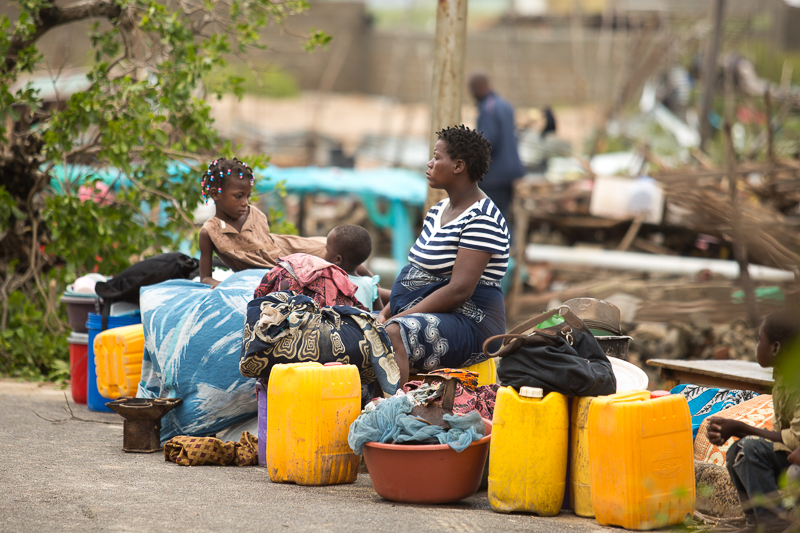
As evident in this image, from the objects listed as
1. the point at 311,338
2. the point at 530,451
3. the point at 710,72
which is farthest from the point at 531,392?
the point at 710,72

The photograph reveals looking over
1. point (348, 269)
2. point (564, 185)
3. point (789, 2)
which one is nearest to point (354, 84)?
point (789, 2)

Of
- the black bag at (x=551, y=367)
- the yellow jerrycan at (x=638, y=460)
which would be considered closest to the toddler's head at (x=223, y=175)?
the black bag at (x=551, y=367)

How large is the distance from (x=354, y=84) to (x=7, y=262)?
78.6ft

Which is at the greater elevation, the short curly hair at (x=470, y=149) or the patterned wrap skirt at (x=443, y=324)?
the short curly hair at (x=470, y=149)

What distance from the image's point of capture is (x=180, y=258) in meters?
5.41

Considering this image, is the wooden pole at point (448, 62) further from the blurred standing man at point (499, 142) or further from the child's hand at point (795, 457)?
the child's hand at point (795, 457)

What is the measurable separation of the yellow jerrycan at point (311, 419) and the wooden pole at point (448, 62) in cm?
254

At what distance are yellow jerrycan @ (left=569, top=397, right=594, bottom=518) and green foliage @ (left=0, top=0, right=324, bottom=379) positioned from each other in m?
3.78

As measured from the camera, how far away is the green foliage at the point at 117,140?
628cm

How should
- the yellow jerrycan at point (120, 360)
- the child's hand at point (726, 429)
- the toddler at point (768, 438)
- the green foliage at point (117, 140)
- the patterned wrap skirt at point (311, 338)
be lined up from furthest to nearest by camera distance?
the green foliage at point (117, 140) → the yellow jerrycan at point (120, 360) → the patterned wrap skirt at point (311, 338) → the child's hand at point (726, 429) → the toddler at point (768, 438)

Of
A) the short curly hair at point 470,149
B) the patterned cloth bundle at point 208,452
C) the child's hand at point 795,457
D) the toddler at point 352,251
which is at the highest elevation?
the short curly hair at point 470,149

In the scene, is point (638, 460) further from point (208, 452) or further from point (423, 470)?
point (208, 452)

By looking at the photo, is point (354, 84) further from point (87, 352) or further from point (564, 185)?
point (87, 352)

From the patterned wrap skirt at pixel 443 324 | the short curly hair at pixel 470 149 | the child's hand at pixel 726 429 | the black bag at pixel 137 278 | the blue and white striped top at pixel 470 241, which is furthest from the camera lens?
the black bag at pixel 137 278
